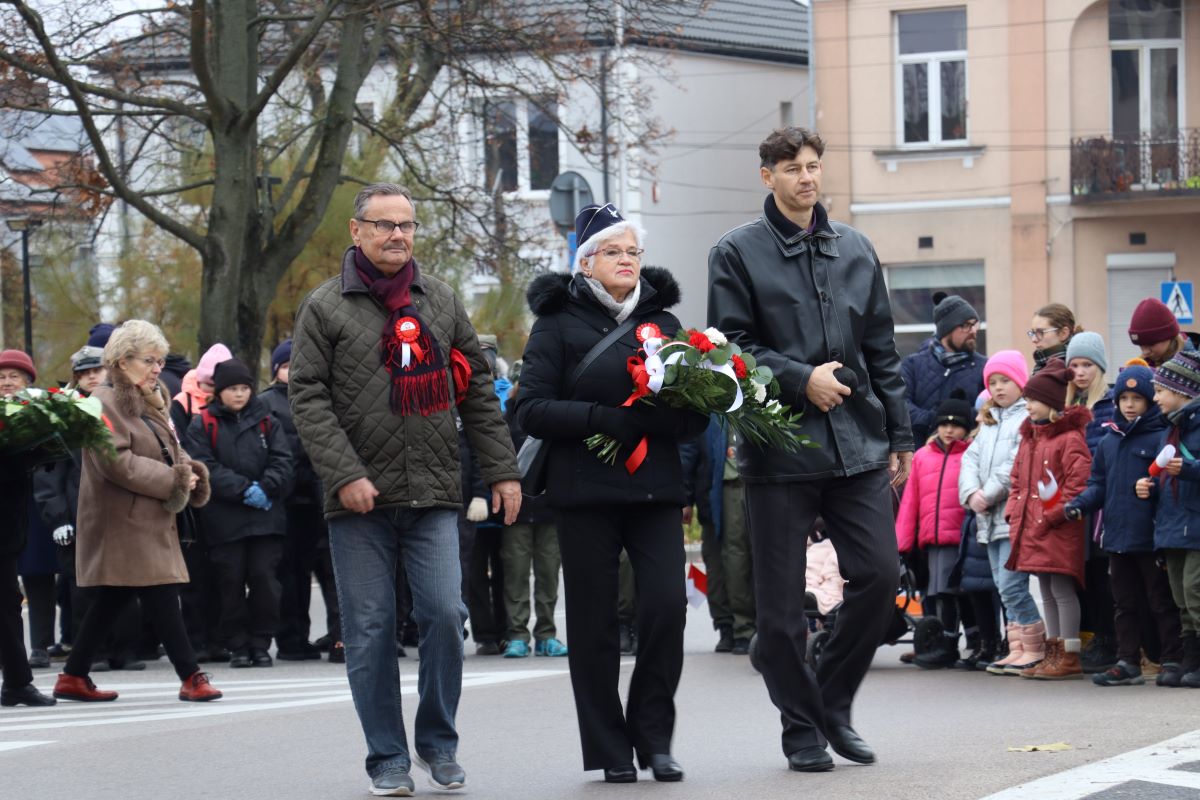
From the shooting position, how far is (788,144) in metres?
7.74

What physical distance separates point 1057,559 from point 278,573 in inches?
224

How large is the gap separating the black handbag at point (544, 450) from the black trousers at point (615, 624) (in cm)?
16

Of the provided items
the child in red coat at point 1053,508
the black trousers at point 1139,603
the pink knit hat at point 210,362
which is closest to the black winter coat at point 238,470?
the pink knit hat at point 210,362

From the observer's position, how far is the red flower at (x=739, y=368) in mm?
7422

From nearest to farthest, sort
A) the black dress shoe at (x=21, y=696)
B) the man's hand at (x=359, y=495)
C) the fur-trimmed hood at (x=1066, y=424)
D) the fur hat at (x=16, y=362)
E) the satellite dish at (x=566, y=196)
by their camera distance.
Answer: the man's hand at (x=359, y=495), the black dress shoe at (x=21, y=696), the fur-trimmed hood at (x=1066, y=424), the fur hat at (x=16, y=362), the satellite dish at (x=566, y=196)

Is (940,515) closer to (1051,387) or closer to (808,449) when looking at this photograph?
(1051,387)

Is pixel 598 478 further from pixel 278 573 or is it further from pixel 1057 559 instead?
pixel 278 573

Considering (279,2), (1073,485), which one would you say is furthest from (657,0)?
(1073,485)

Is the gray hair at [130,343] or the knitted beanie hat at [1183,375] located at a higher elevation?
the gray hair at [130,343]

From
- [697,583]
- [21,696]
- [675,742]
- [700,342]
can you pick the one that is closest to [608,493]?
[700,342]

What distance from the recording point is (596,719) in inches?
298

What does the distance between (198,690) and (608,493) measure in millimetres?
4522

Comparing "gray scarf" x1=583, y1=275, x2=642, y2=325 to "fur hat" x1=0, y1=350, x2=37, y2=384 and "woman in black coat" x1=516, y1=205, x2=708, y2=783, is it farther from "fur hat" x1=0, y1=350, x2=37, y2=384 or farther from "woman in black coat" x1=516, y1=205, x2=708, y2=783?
"fur hat" x1=0, y1=350, x2=37, y2=384

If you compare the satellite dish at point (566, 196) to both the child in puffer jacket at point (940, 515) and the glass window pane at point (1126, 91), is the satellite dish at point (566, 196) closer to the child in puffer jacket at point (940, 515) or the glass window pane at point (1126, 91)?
the glass window pane at point (1126, 91)
